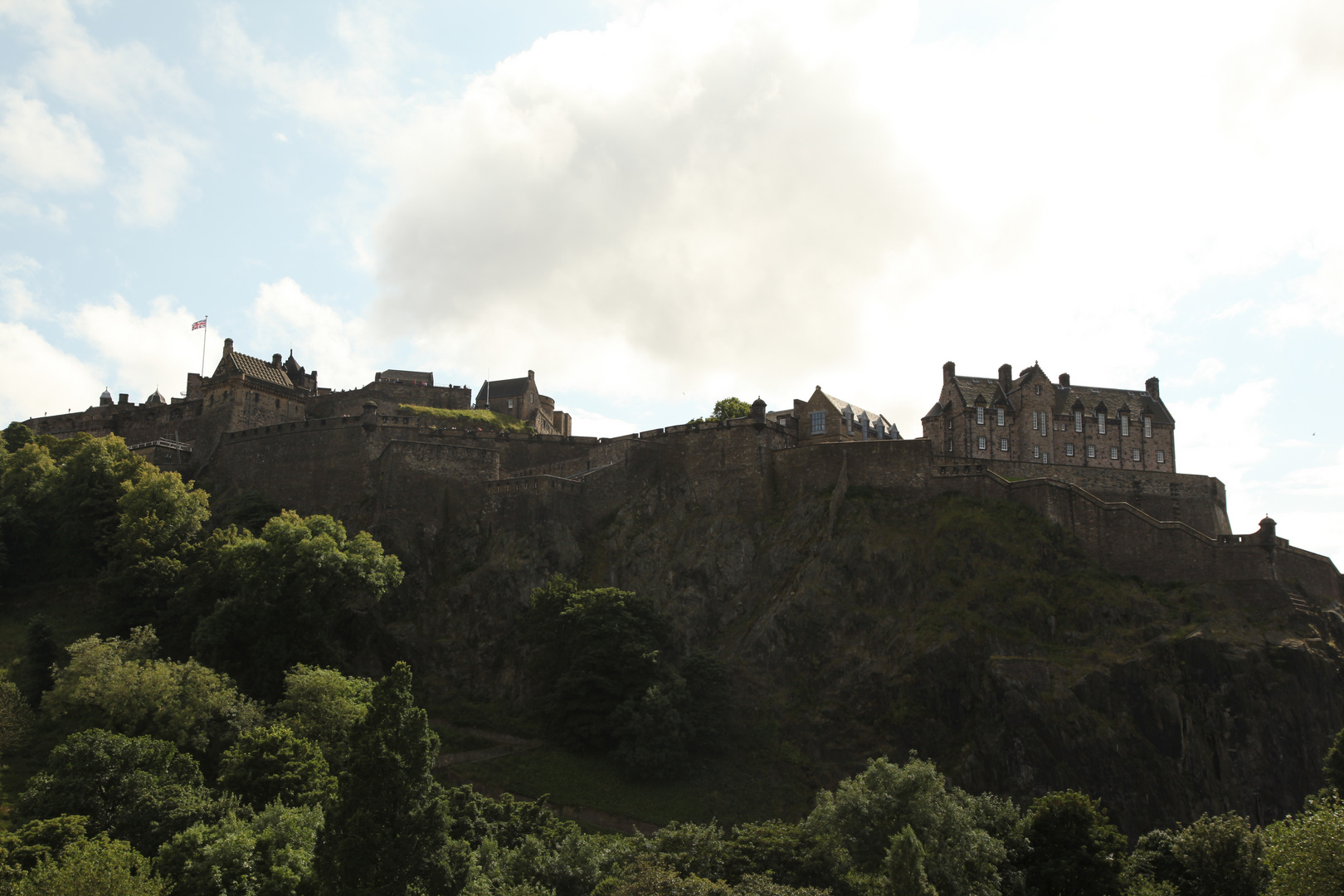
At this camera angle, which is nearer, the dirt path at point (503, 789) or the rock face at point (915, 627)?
the dirt path at point (503, 789)

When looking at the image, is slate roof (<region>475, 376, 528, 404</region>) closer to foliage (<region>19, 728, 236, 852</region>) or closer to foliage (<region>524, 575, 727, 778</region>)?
foliage (<region>524, 575, 727, 778</region>)

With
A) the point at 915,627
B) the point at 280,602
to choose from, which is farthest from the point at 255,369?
the point at 915,627

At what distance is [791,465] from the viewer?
216ft

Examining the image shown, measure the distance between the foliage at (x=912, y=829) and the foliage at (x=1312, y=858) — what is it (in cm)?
877

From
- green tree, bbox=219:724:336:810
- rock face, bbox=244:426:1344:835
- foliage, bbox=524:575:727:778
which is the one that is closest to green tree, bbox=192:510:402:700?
rock face, bbox=244:426:1344:835

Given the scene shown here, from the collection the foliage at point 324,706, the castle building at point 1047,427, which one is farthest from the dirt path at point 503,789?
the castle building at point 1047,427

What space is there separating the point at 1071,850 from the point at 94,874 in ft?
109

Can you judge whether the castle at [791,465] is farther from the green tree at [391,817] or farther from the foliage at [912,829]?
the green tree at [391,817]

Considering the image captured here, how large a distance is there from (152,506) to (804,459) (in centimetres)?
3788

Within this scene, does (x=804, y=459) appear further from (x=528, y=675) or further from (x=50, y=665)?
(x=50, y=665)

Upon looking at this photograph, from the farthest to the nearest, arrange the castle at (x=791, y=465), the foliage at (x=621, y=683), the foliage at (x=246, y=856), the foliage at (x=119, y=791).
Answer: the castle at (x=791, y=465) < the foliage at (x=621, y=683) < the foliage at (x=119, y=791) < the foliage at (x=246, y=856)

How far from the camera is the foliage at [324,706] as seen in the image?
45.6 metres

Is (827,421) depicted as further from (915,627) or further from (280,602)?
(280,602)

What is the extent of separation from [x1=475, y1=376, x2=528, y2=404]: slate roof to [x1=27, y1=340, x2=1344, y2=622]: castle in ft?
28.7
